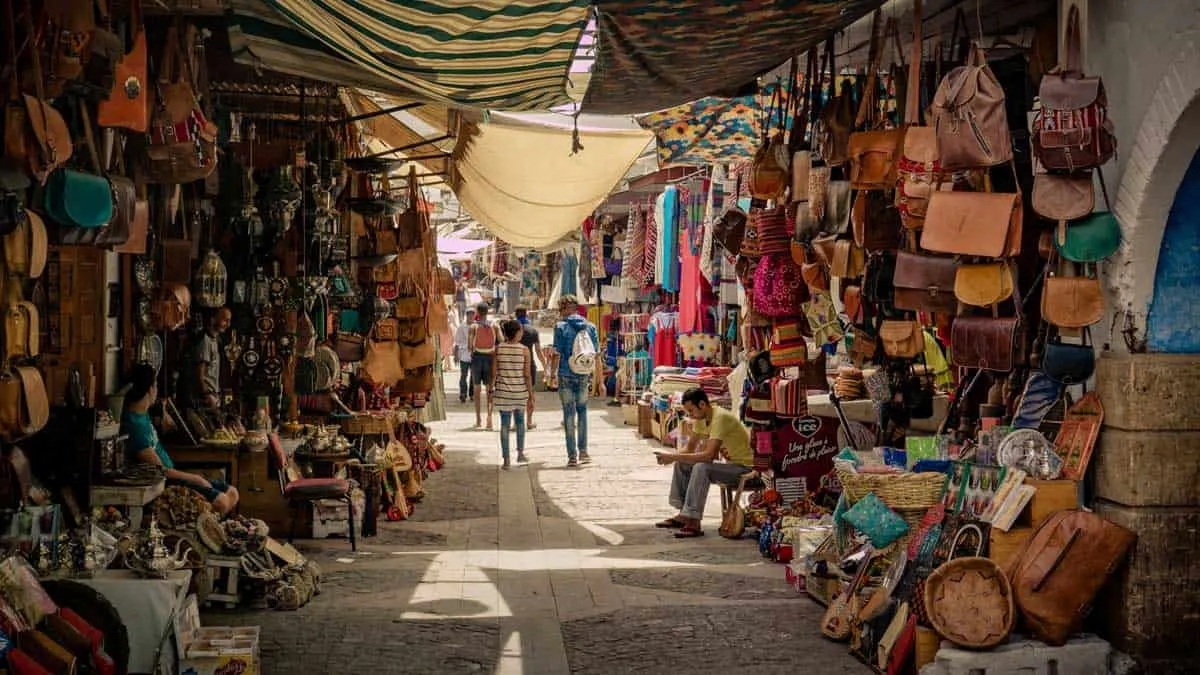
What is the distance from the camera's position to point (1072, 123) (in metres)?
5.14

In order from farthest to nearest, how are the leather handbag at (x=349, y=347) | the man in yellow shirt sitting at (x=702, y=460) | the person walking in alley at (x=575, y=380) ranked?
the person walking in alley at (x=575, y=380) → the leather handbag at (x=349, y=347) → the man in yellow shirt sitting at (x=702, y=460)

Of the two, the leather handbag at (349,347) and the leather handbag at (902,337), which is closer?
the leather handbag at (902,337)

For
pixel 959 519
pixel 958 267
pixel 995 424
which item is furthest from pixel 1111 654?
pixel 958 267

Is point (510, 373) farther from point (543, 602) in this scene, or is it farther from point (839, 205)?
point (839, 205)

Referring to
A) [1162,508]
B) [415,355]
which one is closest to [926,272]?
[1162,508]

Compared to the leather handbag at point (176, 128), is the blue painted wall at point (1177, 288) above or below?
below

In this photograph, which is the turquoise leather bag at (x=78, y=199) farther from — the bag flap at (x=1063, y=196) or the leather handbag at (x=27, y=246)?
the bag flap at (x=1063, y=196)

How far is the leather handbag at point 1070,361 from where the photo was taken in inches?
223

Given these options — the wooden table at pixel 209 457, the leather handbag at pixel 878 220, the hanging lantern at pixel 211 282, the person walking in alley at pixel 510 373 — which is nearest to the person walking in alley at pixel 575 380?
the person walking in alley at pixel 510 373

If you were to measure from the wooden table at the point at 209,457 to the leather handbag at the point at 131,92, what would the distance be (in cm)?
367

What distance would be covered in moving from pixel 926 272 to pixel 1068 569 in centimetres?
154

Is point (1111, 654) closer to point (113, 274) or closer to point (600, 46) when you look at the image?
point (600, 46)

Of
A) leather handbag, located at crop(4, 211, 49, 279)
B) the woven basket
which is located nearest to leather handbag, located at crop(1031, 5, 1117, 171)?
the woven basket

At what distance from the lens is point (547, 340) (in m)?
31.8
